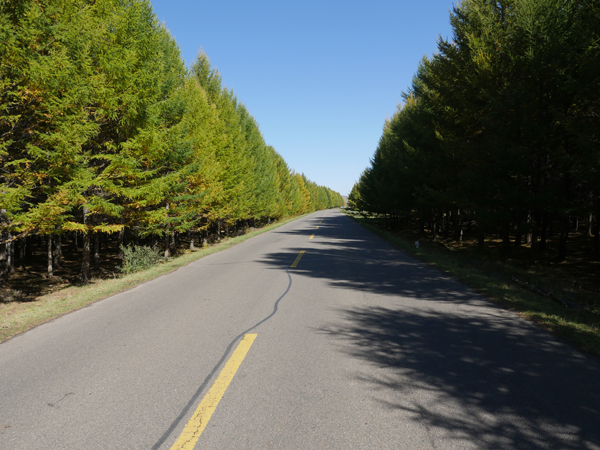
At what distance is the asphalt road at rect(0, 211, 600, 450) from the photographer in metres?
2.51

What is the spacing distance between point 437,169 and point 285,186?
116ft

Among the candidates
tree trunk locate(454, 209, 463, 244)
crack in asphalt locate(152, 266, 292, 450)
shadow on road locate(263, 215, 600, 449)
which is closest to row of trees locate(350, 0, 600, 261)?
tree trunk locate(454, 209, 463, 244)

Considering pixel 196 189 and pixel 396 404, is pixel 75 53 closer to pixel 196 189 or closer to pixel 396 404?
pixel 196 189

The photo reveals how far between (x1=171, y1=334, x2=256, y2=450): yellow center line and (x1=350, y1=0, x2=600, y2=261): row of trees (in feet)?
37.1

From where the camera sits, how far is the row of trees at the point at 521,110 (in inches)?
446

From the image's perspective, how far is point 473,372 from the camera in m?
3.43

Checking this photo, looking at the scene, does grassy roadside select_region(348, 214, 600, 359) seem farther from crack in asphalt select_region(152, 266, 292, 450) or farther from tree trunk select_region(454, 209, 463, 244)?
tree trunk select_region(454, 209, 463, 244)

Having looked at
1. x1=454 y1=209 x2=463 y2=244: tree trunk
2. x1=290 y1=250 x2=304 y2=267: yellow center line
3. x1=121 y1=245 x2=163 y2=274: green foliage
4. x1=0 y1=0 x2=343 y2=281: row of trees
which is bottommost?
x1=121 y1=245 x2=163 y2=274: green foliage

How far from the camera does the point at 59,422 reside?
2707 mm

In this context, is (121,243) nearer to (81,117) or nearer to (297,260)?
(81,117)

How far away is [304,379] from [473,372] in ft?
5.90

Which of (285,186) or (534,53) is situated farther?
(285,186)

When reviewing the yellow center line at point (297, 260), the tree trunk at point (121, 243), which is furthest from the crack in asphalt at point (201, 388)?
the tree trunk at point (121, 243)

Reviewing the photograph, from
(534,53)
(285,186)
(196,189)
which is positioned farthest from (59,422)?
(285,186)
